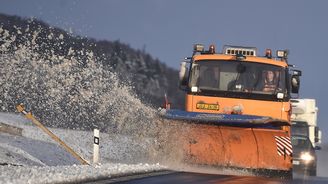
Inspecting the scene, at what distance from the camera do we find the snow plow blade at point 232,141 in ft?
53.1

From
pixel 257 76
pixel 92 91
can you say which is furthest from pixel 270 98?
pixel 92 91

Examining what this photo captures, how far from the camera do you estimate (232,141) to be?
16672 millimetres

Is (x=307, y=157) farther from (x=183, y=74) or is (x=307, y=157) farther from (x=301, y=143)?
(x=183, y=74)

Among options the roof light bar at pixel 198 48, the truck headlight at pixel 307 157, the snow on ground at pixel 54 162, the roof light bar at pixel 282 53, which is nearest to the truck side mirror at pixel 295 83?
the roof light bar at pixel 282 53

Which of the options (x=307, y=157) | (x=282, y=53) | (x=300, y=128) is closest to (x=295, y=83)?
(x=282, y=53)

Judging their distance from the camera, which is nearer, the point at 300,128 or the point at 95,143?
the point at 95,143

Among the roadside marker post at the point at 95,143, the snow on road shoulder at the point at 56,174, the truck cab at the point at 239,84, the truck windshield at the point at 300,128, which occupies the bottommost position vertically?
the snow on road shoulder at the point at 56,174

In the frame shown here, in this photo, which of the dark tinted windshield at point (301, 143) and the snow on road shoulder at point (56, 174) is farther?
the dark tinted windshield at point (301, 143)

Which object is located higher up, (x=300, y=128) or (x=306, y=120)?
(x=306, y=120)

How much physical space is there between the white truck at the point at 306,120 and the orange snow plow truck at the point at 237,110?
949 cm

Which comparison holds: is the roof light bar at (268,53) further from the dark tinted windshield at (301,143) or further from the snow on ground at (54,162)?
the dark tinted windshield at (301,143)

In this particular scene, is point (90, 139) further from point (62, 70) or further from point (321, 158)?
point (321, 158)

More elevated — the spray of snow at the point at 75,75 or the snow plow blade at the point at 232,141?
the spray of snow at the point at 75,75

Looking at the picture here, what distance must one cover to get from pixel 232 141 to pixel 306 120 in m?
12.2
